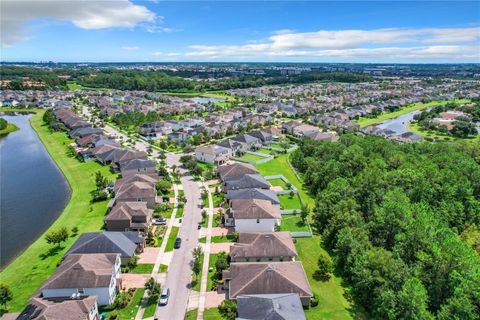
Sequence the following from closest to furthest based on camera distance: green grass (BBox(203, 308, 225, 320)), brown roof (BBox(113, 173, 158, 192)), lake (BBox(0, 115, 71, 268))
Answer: green grass (BBox(203, 308, 225, 320)), lake (BBox(0, 115, 71, 268)), brown roof (BBox(113, 173, 158, 192))

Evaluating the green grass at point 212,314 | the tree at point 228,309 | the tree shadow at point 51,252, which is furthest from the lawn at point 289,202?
the tree shadow at point 51,252

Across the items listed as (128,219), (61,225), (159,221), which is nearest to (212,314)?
(128,219)

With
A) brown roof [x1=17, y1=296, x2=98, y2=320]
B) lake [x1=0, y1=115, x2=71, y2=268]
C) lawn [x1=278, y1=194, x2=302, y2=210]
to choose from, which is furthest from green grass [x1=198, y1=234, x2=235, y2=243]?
lake [x1=0, y1=115, x2=71, y2=268]

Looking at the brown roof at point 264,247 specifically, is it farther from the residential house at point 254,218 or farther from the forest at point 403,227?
the forest at point 403,227

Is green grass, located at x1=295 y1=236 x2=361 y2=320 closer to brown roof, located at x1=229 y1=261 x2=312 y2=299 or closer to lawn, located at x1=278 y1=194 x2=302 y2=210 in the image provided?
brown roof, located at x1=229 y1=261 x2=312 y2=299

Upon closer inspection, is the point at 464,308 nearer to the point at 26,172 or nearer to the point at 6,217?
the point at 6,217
